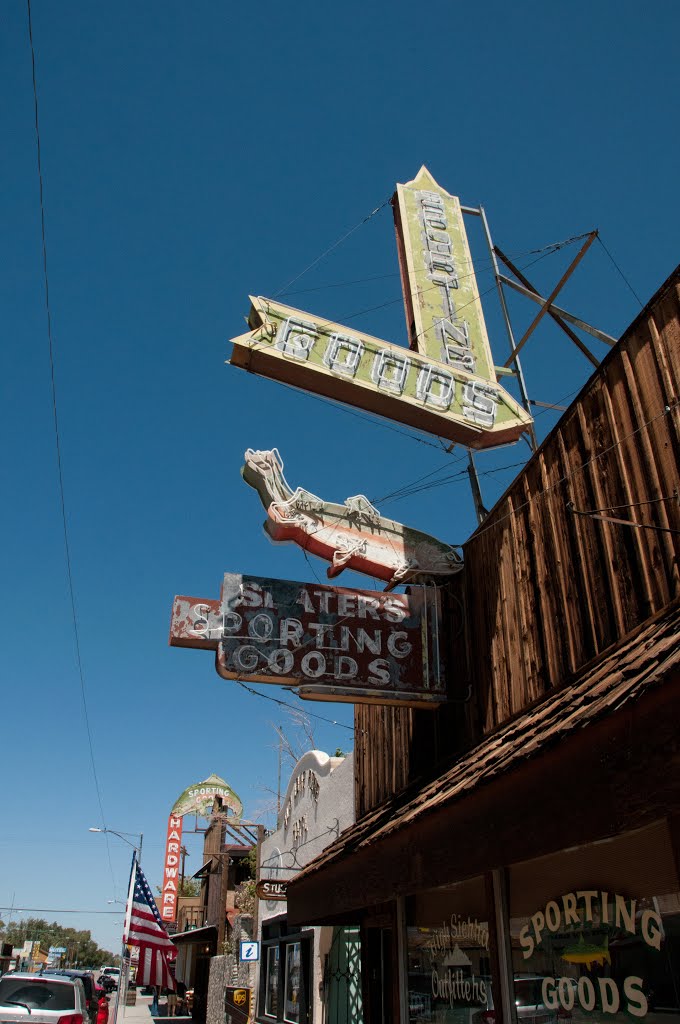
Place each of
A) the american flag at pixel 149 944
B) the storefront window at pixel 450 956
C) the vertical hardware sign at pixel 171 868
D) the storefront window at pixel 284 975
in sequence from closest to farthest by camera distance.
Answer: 1. the storefront window at pixel 450 956
2. the storefront window at pixel 284 975
3. the american flag at pixel 149 944
4. the vertical hardware sign at pixel 171 868

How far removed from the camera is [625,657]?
4562mm

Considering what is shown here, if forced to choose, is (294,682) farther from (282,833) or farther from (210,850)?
(210,850)

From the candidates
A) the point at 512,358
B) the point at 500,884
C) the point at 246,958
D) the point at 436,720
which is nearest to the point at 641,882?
the point at 500,884

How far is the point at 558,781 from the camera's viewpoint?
3955 millimetres

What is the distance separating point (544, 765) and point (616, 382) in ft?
10.3

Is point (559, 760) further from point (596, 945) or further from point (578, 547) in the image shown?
point (578, 547)

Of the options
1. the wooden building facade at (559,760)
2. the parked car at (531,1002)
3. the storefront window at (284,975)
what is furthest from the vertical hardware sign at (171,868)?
the parked car at (531,1002)

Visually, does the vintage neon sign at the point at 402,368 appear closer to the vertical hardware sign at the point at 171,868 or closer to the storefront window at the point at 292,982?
the storefront window at the point at 292,982

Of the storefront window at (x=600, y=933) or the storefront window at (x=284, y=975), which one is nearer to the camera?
the storefront window at (x=600, y=933)

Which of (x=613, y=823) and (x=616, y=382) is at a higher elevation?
(x=616, y=382)

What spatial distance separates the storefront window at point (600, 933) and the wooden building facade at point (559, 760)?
0.01 metres

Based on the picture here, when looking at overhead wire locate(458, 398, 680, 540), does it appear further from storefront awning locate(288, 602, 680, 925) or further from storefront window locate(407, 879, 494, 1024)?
storefront window locate(407, 879, 494, 1024)

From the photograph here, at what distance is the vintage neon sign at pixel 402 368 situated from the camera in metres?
8.04

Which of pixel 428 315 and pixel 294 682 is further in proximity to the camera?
pixel 428 315
